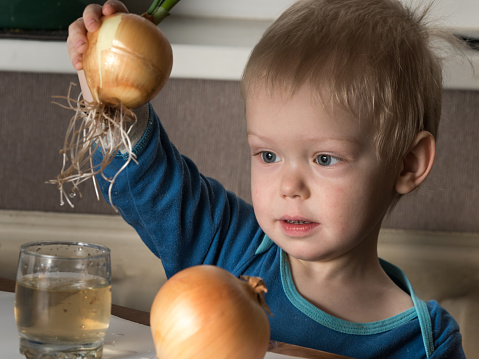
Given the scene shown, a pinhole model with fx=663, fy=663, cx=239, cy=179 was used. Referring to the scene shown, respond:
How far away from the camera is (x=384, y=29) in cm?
77

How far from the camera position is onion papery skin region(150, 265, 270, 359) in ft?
1.51

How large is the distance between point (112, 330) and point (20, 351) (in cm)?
9

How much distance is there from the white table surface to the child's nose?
0.21 metres

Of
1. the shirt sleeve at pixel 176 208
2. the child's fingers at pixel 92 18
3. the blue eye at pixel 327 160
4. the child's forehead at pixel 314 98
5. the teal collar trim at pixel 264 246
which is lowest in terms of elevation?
the teal collar trim at pixel 264 246

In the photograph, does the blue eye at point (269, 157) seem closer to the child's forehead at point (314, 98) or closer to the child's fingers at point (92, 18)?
the child's forehead at point (314, 98)

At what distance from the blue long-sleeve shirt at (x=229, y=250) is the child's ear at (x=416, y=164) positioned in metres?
0.15

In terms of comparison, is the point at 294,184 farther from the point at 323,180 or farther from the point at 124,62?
the point at 124,62

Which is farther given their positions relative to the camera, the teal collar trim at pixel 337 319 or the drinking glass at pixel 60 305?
the teal collar trim at pixel 337 319

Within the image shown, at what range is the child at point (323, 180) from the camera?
0.73 m

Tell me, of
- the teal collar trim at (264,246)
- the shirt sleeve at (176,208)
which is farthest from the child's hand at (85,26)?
the teal collar trim at (264,246)

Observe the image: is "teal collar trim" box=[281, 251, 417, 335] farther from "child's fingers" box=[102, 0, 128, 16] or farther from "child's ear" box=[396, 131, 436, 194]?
"child's fingers" box=[102, 0, 128, 16]

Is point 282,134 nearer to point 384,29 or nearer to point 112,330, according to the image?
point 384,29

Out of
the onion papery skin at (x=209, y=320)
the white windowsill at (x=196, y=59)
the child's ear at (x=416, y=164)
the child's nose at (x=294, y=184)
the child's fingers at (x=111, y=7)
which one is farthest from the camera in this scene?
the white windowsill at (x=196, y=59)

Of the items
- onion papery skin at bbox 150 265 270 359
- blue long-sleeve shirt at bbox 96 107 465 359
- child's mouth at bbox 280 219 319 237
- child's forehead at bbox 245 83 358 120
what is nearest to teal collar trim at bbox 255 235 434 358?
blue long-sleeve shirt at bbox 96 107 465 359
